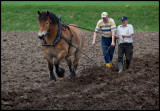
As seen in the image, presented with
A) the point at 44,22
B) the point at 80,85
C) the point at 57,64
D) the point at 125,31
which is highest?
the point at 44,22

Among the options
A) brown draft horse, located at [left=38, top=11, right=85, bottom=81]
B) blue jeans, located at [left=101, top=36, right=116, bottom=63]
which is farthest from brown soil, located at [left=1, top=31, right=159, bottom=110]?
brown draft horse, located at [left=38, top=11, right=85, bottom=81]

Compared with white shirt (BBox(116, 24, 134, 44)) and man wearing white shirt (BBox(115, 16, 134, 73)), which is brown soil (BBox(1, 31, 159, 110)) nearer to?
man wearing white shirt (BBox(115, 16, 134, 73))

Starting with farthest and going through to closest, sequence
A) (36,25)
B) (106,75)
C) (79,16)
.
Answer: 1. (79,16)
2. (36,25)
3. (106,75)

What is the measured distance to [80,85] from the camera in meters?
7.18

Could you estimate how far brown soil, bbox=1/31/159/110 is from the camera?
562 centimetres

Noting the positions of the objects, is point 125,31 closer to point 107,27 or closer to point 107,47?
point 107,27

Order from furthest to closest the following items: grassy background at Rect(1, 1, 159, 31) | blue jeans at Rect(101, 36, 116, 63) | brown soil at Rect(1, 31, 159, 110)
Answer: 1. grassy background at Rect(1, 1, 159, 31)
2. blue jeans at Rect(101, 36, 116, 63)
3. brown soil at Rect(1, 31, 159, 110)

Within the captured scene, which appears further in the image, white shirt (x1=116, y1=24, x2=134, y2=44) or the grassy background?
the grassy background

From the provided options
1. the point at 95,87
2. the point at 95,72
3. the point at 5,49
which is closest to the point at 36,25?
the point at 5,49

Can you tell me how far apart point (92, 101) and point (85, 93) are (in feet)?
1.95

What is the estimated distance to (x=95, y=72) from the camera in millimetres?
8492

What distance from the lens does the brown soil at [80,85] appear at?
221 inches

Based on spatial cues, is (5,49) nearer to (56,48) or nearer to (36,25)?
(56,48)

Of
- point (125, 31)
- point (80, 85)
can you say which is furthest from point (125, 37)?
point (80, 85)
